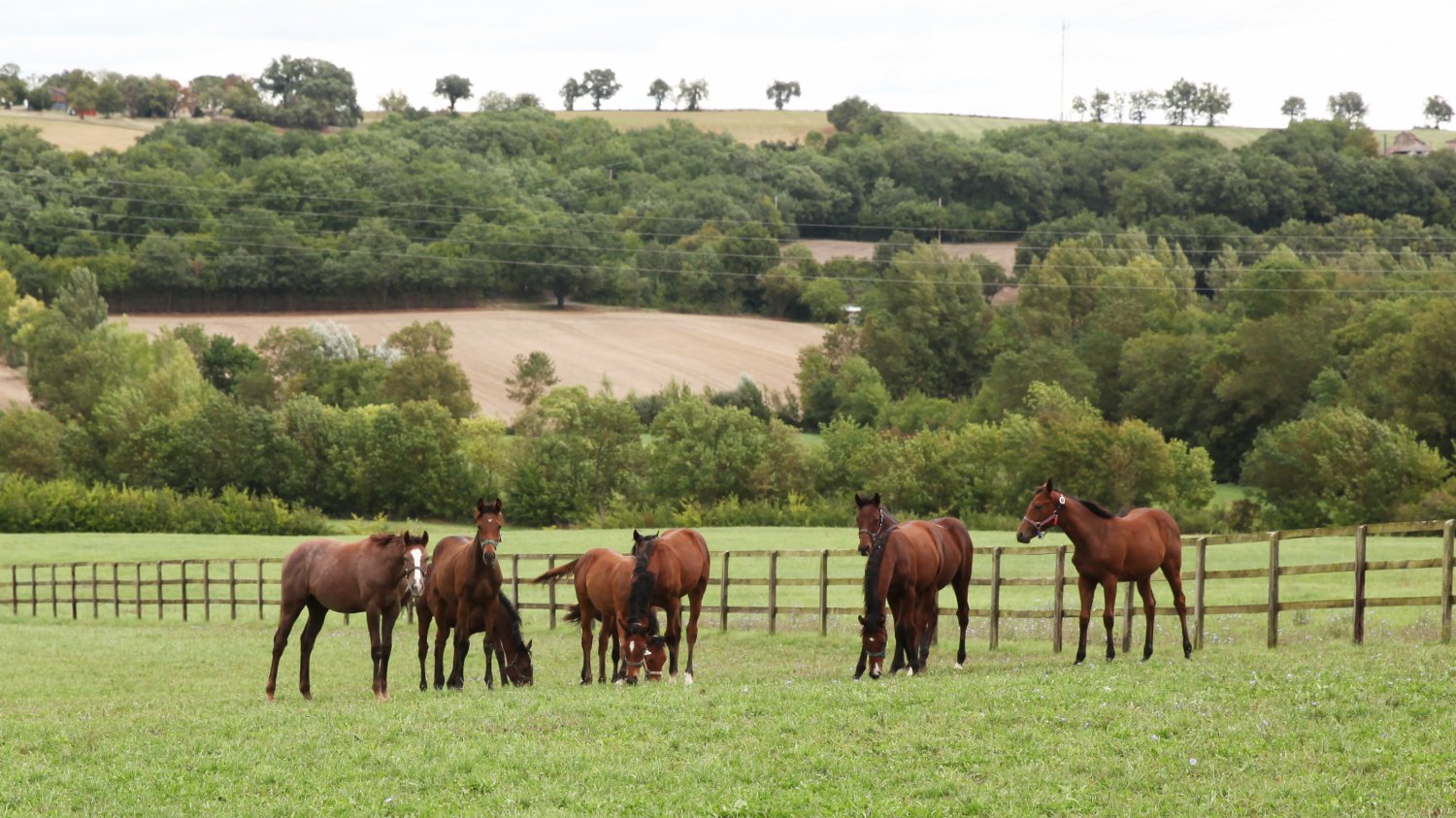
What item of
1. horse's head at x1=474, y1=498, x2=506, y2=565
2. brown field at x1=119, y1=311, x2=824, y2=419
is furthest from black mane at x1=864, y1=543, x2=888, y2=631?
brown field at x1=119, y1=311, x2=824, y2=419

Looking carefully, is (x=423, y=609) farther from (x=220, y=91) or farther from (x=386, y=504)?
(x=220, y=91)

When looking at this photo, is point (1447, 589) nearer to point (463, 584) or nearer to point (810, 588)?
point (463, 584)

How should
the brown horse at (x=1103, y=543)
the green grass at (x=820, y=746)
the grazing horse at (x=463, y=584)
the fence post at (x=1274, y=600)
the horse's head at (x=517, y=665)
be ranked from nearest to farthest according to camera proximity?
the green grass at (x=820, y=746)
the grazing horse at (x=463, y=584)
the brown horse at (x=1103, y=543)
the fence post at (x=1274, y=600)
the horse's head at (x=517, y=665)

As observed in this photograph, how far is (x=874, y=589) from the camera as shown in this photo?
14.4 metres

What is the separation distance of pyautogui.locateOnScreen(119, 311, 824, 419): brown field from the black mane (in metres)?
75.5

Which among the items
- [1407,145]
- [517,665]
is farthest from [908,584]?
[1407,145]

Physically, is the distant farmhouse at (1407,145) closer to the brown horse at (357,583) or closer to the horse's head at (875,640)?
the horse's head at (875,640)

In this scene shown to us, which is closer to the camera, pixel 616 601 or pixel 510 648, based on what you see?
pixel 616 601

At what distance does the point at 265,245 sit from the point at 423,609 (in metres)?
98.6

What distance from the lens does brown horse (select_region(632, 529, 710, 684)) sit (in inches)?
616

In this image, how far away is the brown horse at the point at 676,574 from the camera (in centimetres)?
1565

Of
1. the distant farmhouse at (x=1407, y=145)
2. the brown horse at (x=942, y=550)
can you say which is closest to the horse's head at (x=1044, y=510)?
the brown horse at (x=942, y=550)

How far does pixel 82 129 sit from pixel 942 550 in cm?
15578

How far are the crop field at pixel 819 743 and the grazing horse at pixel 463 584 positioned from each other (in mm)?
605
